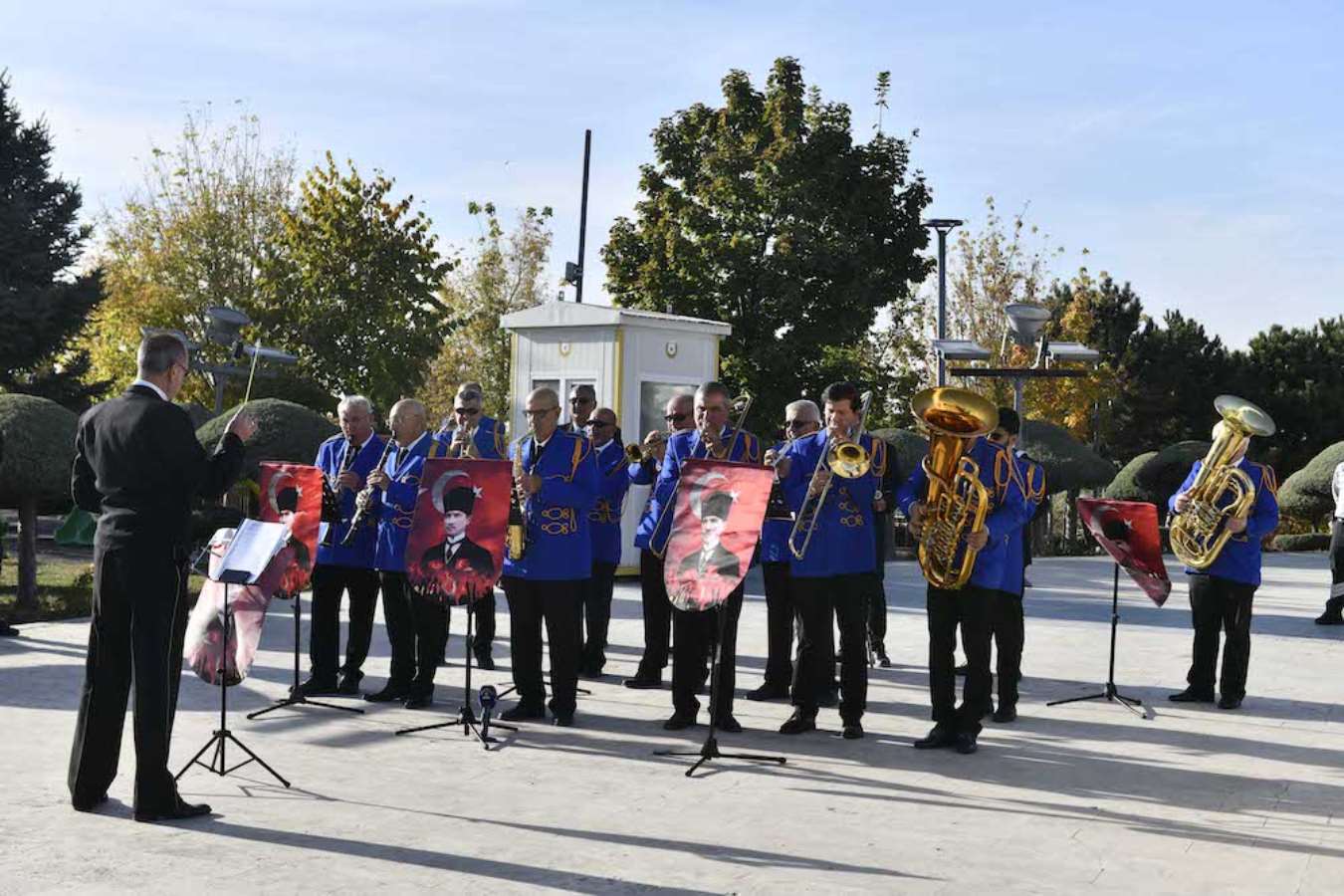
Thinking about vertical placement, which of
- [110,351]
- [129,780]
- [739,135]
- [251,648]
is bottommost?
[129,780]

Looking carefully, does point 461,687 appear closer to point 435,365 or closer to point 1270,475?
point 1270,475

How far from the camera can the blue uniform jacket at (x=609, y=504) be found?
1093 centimetres

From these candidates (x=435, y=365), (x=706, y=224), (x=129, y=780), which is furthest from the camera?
(x=435, y=365)

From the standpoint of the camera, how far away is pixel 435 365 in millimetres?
46219

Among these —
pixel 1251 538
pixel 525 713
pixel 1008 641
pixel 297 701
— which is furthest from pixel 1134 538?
pixel 297 701

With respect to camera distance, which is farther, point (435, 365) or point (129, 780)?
point (435, 365)

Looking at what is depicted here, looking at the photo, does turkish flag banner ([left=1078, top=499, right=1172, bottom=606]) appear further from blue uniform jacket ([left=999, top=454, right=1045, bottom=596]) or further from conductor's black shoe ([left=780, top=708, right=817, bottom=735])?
conductor's black shoe ([left=780, top=708, right=817, bottom=735])

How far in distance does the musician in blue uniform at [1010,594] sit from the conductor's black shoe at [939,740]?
69 cm

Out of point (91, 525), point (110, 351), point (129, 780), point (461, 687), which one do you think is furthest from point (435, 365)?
point (129, 780)

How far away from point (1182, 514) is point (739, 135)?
20376 millimetres

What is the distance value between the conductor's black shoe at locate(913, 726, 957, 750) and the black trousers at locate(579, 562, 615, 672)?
3.10 m

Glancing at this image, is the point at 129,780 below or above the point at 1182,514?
below

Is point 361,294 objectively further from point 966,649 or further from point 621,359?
point 966,649

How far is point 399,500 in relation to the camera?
31.7ft
